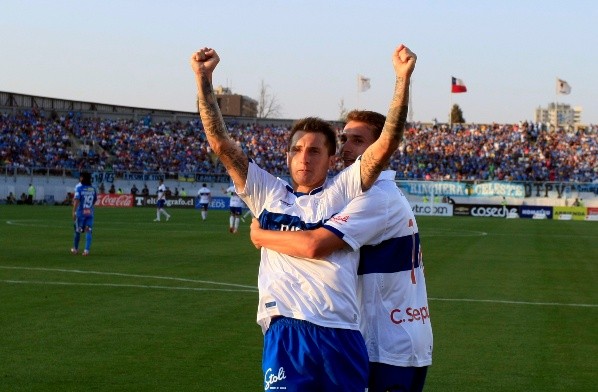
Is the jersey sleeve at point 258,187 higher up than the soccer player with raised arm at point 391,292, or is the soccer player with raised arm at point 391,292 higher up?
the jersey sleeve at point 258,187

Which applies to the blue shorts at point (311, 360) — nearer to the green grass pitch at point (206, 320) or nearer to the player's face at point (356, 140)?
the player's face at point (356, 140)

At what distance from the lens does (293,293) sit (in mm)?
4422

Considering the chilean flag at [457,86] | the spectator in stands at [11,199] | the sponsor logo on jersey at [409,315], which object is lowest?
the spectator in stands at [11,199]

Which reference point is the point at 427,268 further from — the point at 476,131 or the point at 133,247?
the point at 476,131

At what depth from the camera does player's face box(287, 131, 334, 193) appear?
15.2ft

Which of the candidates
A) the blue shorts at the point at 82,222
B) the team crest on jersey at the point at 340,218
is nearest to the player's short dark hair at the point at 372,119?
the team crest on jersey at the point at 340,218

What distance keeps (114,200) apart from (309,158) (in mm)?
61201

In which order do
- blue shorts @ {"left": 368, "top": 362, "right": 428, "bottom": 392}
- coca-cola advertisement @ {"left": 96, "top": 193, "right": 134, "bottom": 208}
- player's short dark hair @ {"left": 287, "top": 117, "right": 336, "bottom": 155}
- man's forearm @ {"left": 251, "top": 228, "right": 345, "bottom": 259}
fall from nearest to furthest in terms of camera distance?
man's forearm @ {"left": 251, "top": 228, "right": 345, "bottom": 259} → player's short dark hair @ {"left": 287, "top": 117, "right": 336, "bottom": 155} → blue shorts @ {"left": 368, "top": 362, "right": 428, "bottom": 392} → coca-cola advertisement @ {"left": 96, "top": 193, "right": 134, "bottom": 208}

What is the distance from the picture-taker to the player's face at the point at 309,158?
4.62m

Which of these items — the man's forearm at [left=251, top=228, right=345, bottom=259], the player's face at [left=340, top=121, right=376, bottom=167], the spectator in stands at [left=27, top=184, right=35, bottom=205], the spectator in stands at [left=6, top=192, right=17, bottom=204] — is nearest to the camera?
the man's forearm at [left=251, top=228, right=345, bottom=259]

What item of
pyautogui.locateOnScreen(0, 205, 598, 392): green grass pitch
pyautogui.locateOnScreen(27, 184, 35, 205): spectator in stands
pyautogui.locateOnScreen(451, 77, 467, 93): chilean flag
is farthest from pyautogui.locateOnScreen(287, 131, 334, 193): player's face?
pyautogui.locateOnScreen(451, 77, 467, 93): chilean flag

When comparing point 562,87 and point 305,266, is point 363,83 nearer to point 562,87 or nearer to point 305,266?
point 562,87

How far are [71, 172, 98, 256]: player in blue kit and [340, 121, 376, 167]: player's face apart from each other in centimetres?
1863

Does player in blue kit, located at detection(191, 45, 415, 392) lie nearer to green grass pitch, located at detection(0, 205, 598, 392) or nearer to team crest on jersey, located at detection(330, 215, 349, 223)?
team crest on jersey, located at detection(330, 215, 349, 223)
